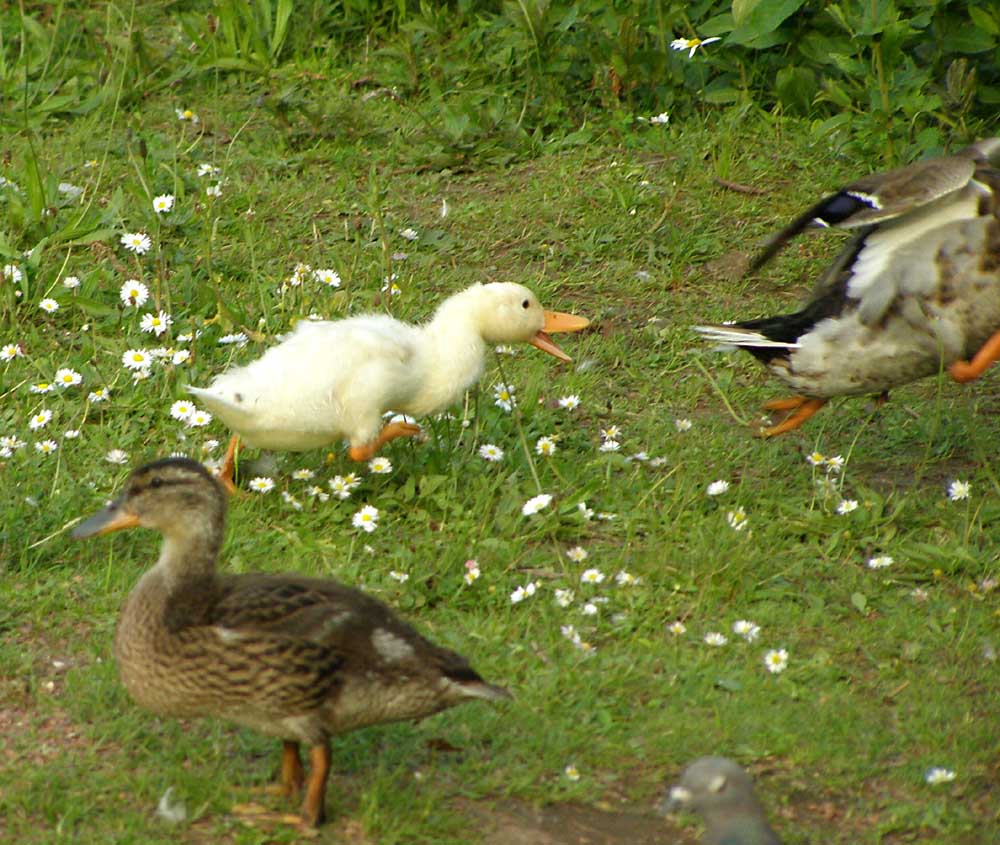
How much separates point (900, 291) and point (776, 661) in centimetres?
171

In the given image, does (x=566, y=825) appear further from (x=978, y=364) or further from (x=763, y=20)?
(x=763, y=20)

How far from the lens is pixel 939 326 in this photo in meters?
5.75

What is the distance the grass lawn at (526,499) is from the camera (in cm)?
423

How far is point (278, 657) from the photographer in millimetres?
3840

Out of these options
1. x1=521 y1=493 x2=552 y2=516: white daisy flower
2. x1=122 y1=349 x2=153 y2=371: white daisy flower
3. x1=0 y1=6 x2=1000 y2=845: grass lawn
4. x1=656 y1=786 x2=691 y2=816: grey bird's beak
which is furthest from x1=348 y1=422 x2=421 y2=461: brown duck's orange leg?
x1=656 y1=786 x2=691 y2=816: grey bird's beak

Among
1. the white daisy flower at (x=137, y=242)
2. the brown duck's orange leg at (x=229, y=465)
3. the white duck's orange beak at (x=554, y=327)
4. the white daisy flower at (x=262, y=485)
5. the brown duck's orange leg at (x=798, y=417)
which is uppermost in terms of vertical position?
the white daisy flower at (x=137, y=242)

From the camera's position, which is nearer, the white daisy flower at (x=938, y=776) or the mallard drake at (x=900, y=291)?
the white daisy flower at (x=938, y=776)

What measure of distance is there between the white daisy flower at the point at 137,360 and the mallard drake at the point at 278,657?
2.04 m

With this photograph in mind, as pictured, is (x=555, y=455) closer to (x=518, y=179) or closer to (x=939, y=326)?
(x=939, y=326)

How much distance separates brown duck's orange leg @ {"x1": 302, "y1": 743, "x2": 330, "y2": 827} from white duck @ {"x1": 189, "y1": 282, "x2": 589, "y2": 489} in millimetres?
1599

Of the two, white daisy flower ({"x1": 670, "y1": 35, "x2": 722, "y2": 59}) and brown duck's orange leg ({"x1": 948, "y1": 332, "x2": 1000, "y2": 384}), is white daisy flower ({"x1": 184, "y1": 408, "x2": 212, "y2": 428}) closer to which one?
brown duck's orange leg ({"x1": 948, "y1": 332, "x2": 1000, "y2": 384})

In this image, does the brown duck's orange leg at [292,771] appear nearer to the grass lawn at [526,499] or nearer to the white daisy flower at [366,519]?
the grass lawn at [526,499]

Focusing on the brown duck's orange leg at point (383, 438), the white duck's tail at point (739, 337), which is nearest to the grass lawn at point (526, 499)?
the brown duck's orange leg at point (383, 438)

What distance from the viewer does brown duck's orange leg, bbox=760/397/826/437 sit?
240 inches
